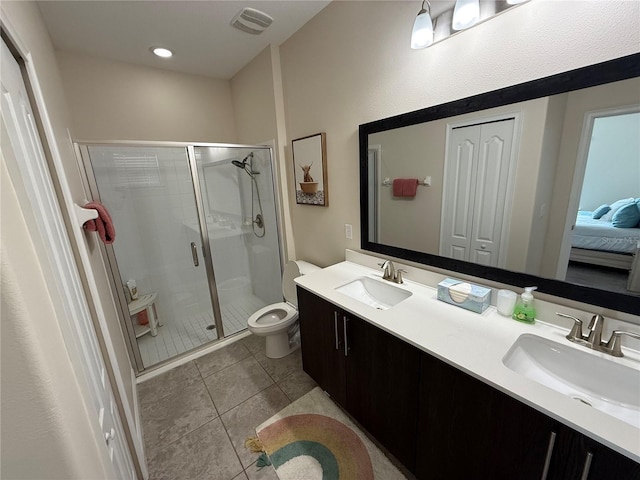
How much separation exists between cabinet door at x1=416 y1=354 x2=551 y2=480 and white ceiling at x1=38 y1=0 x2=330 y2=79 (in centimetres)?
230

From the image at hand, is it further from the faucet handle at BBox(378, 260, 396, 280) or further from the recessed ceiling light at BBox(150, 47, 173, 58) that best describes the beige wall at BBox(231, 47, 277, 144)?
the faucet handle at BBox(378, 260, 396, 280)

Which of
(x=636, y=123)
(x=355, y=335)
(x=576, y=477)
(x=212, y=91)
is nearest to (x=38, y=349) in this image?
(x=355, y=335)

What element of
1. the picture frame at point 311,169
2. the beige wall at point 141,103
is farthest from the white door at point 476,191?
the beige wall at point 141,103

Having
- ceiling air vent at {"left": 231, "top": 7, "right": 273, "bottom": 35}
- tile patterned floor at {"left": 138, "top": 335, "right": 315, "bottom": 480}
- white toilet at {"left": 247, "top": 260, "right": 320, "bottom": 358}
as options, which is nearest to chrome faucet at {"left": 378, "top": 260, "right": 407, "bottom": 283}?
white toilet at {"left": 247, "top": 260, "right": 320, "bottom": 358}

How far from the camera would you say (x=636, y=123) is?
2.82ft

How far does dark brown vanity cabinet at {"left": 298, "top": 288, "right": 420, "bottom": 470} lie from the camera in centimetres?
116

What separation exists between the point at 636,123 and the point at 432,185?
741 millimetres

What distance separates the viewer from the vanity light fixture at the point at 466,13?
1.09m

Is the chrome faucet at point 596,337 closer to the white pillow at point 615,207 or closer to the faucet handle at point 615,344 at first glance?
the faucet handle at point 615,344

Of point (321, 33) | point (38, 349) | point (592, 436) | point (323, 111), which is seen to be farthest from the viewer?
point (323, 111)

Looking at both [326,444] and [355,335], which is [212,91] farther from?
[326,444]

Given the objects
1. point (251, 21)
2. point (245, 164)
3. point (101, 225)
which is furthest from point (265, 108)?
point (101, 225)

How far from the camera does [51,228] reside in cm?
77

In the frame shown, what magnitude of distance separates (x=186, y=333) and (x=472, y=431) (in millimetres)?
2423
